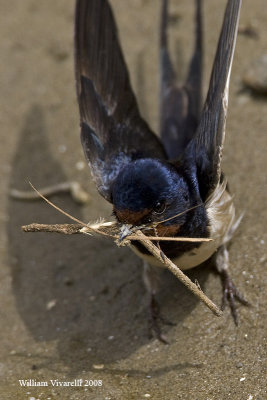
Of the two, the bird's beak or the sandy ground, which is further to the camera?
the sandy ground

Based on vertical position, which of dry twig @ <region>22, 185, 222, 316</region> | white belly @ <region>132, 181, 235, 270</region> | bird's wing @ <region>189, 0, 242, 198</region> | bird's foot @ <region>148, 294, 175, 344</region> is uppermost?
bird's wing @ <region>189, 0, 242, 198</region>

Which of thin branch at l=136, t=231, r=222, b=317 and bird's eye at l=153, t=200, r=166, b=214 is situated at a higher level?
bird's eye at l=153, t=200, r=166, b=214

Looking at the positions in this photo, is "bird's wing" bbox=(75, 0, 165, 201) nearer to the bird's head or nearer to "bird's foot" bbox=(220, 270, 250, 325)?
the bird's head

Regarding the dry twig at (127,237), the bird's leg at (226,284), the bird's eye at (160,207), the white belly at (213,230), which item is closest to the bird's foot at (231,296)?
the bird's leg at (226,284)

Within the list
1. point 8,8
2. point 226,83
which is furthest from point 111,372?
point 8,8

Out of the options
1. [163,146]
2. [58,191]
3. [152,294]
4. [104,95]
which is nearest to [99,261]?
[152,294]

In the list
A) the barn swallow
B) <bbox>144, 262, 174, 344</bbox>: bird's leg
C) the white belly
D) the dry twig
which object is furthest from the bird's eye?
<bbox>144, 262, 174, 344</bbox>: bird's leg

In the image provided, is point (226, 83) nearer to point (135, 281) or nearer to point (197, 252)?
point (197, 252)
